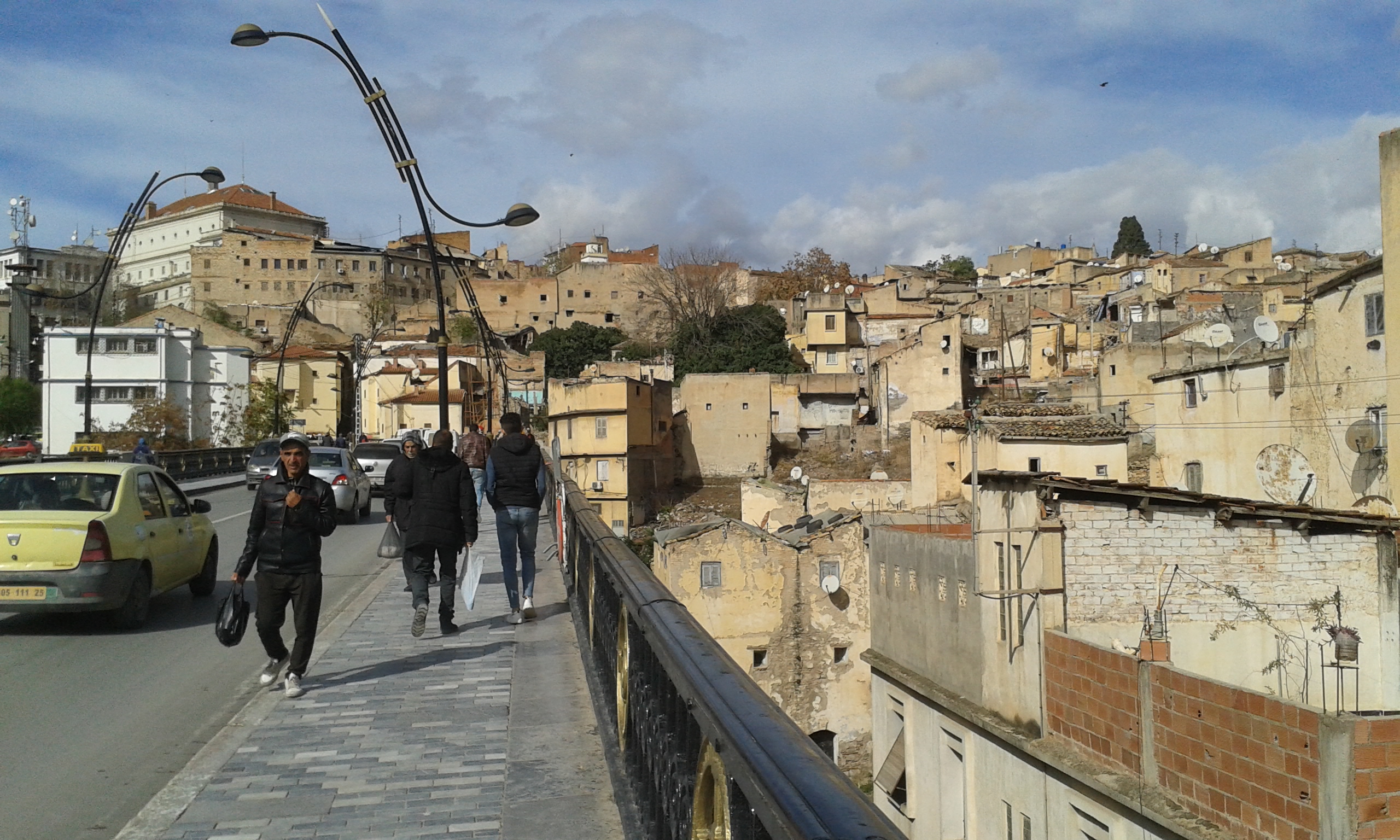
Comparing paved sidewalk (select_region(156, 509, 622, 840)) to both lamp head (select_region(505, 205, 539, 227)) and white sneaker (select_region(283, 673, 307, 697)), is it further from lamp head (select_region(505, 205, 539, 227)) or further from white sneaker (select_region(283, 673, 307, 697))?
lamp head (select_region(505, 205, 539, 227))

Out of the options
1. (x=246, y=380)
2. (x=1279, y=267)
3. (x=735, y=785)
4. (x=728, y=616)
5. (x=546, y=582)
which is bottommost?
(x=728, y=616)

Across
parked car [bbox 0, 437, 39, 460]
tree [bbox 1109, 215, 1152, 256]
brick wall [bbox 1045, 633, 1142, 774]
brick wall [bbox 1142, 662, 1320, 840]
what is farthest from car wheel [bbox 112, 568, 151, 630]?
tree [bbox 1109, 215, 1152, 256]

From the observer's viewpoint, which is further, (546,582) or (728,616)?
(728,616)

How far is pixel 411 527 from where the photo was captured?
9344mm

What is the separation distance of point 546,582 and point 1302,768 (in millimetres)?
8907

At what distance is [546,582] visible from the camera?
13.1 m

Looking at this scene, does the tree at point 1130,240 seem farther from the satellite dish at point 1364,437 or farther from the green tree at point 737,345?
the satellite dish at point 1364,437

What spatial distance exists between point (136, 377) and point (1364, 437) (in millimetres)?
65303

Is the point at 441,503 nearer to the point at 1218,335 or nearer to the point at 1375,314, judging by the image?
the point at 1375,314

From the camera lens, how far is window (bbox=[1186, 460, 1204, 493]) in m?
32.8

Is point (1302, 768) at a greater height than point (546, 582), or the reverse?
point (546, 582)

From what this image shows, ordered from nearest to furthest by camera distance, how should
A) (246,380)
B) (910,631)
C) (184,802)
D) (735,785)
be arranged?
(735,785) < (184,802) < (910,631) < (246,380)

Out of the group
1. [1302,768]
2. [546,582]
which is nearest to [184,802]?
[546,582]

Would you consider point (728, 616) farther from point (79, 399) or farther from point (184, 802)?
point (79, 399)
